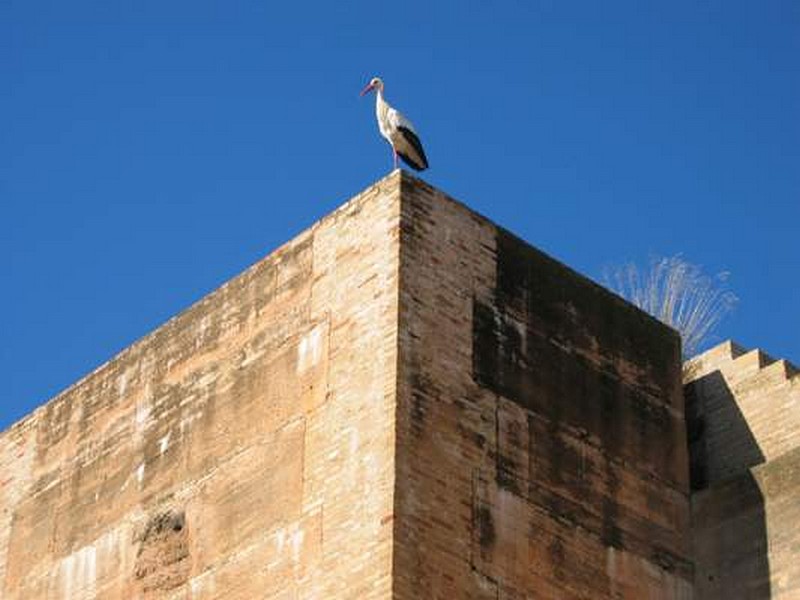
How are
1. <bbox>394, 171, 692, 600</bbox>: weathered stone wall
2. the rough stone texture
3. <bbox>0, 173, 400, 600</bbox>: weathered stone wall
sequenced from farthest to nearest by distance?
1. the rough stone texture
2. <bbox>0, 173, 400, 600</bbox>: weathered stone wall
3. <bbox>394, 171, 692, 600</bbox>: weathered stone wall

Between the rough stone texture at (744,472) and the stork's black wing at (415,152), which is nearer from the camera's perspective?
the rough stone texture at (744,472)

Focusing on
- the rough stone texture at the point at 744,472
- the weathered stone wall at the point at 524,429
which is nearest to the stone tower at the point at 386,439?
the weathered stone wall at the point at 524,429

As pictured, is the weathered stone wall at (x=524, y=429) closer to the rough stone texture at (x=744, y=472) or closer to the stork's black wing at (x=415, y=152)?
the rough stone texture at (x=744, y=472)

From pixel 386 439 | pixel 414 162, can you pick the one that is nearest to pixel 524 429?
pixel 386 439

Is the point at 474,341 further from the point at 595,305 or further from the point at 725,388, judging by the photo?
the point at 725,388

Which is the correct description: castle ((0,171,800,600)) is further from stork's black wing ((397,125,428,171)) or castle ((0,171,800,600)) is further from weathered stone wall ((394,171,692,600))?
stork's black wing ((397,125,428,171))

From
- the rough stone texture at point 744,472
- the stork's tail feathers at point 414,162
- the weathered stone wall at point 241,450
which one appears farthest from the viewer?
the stork's tail feathers at point 414,162

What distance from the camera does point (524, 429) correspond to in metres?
19.5

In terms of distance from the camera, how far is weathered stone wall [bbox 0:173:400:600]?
18641 millimetres

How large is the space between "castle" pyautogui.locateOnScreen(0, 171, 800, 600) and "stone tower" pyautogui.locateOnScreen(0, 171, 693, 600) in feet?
0.08

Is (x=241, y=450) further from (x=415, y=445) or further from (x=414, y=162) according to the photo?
(x=414, y=162)

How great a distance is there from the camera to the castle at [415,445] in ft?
61.0

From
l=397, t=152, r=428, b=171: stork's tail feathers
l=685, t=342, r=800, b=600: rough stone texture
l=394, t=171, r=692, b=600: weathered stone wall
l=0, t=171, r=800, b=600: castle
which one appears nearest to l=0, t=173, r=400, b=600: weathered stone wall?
l=0, t=171, r=800, b=600: castle

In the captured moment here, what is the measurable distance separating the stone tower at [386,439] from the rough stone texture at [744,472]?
316 millimetres
